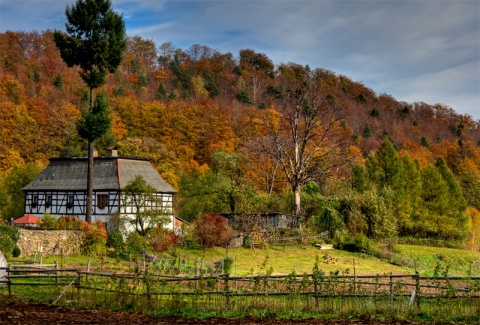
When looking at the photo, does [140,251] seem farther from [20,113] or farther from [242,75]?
[242,75]

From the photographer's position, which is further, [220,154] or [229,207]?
[220,154]

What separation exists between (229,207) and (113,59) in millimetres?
13381

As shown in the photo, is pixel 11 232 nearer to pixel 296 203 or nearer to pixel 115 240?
pixel 115 240

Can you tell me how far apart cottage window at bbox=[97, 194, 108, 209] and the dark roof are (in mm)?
612

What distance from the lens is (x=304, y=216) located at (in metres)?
40.4

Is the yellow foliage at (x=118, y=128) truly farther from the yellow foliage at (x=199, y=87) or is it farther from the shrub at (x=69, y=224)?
the shrub at (x=69, y=224)

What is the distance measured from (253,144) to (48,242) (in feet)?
74.2

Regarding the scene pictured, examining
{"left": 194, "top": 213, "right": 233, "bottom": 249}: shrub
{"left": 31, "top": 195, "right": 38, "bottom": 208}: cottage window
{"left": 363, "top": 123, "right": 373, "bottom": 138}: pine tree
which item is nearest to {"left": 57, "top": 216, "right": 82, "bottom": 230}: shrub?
{"left": 194, "top": 213, "right": 233, "bottom": 249}: shrub

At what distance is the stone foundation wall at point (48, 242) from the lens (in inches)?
1139

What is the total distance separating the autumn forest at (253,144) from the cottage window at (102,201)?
6.42m

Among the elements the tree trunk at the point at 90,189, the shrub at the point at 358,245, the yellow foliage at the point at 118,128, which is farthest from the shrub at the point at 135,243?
the yellow foliage at the point at 118,128

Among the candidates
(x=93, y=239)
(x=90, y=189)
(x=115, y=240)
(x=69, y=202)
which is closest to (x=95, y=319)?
(x=93, y=239)

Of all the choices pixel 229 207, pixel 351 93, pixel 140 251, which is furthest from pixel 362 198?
pixel 351 93

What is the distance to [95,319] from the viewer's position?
1322cm
